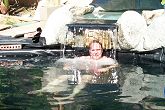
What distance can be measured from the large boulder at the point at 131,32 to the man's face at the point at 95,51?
2.97 feet

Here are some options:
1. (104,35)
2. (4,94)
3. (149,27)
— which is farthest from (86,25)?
(4,94)

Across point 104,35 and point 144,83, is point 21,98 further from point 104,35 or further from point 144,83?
point 104,35

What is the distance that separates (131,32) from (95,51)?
4.23 feet

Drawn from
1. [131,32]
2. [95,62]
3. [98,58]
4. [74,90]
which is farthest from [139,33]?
[74,90]

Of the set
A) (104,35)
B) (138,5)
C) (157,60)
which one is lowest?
(157,60)

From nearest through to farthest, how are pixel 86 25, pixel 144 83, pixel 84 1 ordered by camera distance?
pixel 144 83, pixel 86 25, pixel 84 1

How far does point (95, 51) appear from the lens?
9820 mm

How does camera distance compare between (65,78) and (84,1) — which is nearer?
(65,78)

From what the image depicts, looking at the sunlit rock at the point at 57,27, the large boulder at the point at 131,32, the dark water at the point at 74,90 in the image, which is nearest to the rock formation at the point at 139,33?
the large boulder at the point at 131,32

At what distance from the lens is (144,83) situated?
27.4ft

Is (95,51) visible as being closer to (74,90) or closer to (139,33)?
(139,33)

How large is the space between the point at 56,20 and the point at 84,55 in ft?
4.59

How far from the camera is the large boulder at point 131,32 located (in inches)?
409

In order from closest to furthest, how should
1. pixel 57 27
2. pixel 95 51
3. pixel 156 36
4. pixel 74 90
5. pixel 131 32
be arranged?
pixel 74 90, pixel 95 51, pixel 156 36, pixel 131 32, pixel 57 27
